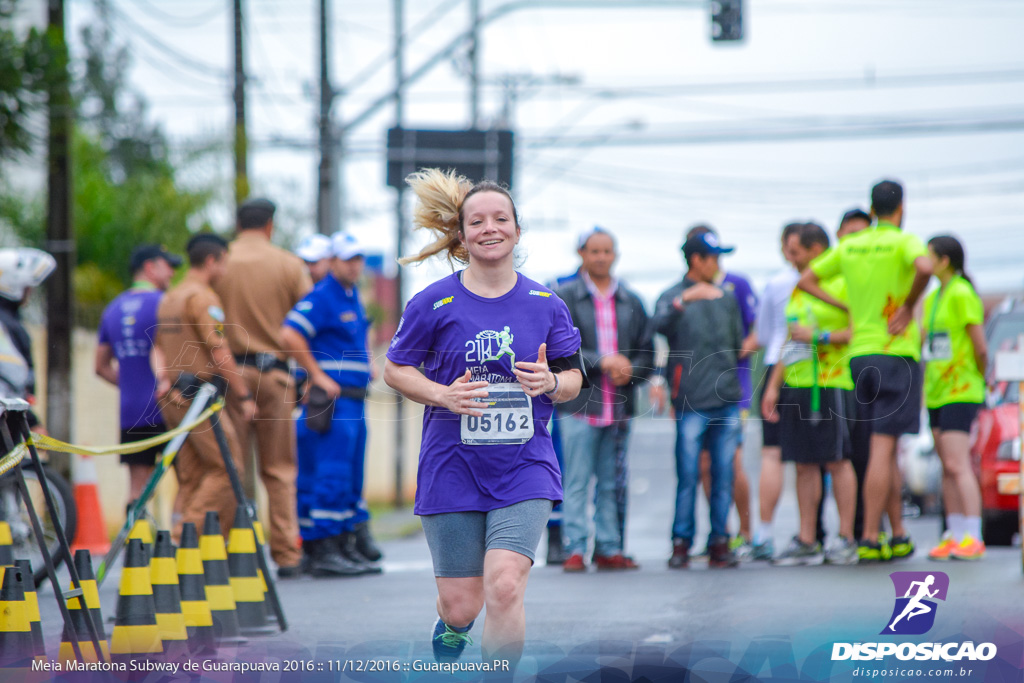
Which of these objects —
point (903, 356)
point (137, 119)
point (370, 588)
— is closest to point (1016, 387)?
point (903, 356)

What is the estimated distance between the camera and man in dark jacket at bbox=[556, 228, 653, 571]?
861 cm

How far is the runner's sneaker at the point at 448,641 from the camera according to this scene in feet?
15.1

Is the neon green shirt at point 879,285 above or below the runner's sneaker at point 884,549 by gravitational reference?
above

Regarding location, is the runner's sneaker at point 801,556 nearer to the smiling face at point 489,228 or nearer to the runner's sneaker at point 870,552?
the runner's sneaker at point 870,552

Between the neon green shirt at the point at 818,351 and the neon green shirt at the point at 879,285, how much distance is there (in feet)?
0.59

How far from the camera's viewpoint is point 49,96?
37.2 feet

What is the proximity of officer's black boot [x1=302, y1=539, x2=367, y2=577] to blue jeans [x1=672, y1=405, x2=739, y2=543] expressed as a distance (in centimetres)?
215

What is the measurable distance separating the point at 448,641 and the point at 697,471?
422 cm

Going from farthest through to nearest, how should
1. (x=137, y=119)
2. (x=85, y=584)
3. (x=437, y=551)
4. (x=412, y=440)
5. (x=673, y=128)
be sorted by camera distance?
1. (x=137, y=119)
2. (x=412, y=440)
3. (x=673, y=128)
4. (x=85, y=584)
5. (x=437, y=551)

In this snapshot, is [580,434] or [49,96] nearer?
[580,434]

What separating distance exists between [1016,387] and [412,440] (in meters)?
21.5

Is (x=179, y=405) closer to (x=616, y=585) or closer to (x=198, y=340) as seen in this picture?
(x=198, y=340)

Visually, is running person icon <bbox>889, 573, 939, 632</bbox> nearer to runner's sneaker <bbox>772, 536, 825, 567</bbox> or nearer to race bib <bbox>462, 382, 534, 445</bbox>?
race bib <bbox>462, 382, 534, 445</bbox>

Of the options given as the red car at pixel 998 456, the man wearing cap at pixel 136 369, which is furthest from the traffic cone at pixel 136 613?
the red car at pixel 998 456
